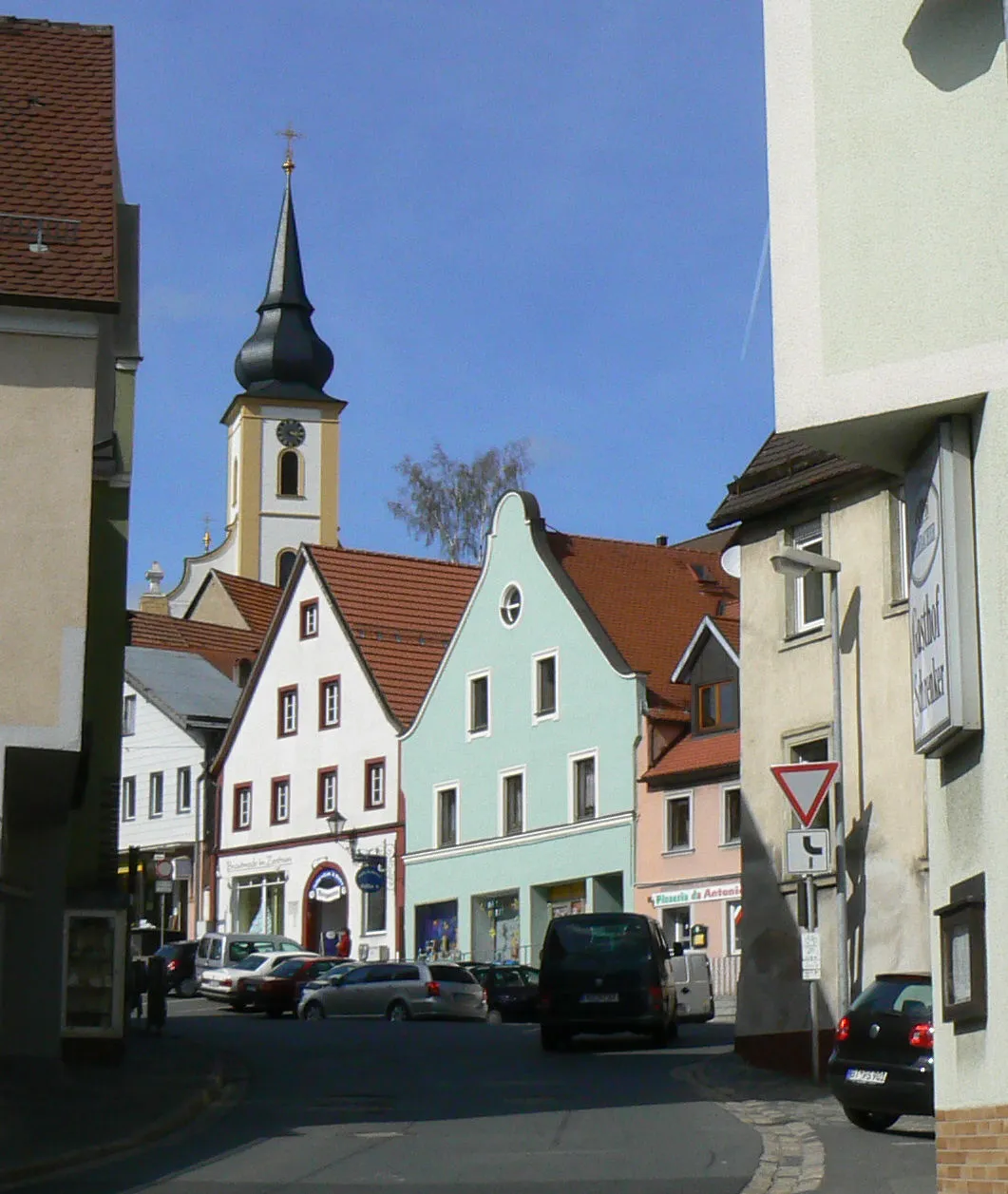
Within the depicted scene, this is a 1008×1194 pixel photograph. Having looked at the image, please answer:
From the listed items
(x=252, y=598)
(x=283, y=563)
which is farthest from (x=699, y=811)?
(x=283, y=563)

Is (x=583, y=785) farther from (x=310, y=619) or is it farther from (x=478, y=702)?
(x=310, y=619)

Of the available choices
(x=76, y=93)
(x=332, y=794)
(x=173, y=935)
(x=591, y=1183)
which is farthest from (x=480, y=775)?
(x=591, y=1183)

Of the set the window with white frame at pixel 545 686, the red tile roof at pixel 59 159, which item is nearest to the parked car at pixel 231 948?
the window with white frame at pixel 545 686

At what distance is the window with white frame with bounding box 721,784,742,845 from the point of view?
157 feet

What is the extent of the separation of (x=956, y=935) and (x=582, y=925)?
19776 millimetres

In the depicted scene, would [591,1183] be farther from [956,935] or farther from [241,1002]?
[241,1002]

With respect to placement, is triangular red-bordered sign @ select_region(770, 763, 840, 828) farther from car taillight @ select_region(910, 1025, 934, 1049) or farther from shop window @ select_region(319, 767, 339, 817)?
shop window @ select_region(319, 767, 339, 817)

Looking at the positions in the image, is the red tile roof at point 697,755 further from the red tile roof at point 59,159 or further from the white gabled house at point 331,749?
the red tile roof at point 59,159

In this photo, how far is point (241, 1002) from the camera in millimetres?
44938

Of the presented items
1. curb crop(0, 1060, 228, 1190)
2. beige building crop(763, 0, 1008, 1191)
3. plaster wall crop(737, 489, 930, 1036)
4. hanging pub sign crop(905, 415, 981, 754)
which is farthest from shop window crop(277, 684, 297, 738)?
hanging pub sign crop(905, 415, 981, 754)

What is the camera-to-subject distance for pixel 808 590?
28.8 meters

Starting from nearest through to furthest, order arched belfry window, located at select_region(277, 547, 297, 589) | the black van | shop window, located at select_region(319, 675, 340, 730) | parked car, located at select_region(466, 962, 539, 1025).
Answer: the black van, parked car, located at select_region(466, 962, 539, 1025), shop window, located at select_region(319, 675, 340, 730), arched belfry window, located at select_region(277, 547, 297, 589)

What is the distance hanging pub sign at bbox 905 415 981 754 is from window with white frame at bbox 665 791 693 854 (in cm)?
3671

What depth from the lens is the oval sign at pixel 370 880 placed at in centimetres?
5816
